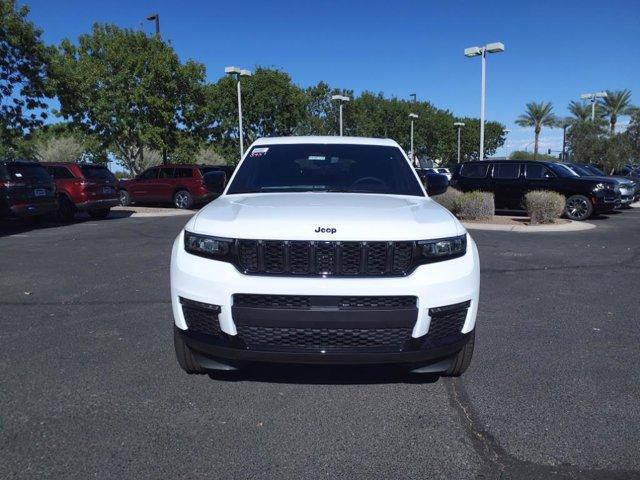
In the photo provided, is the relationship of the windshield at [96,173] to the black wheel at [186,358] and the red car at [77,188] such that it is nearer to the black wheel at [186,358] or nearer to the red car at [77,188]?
the red car at [77,188]

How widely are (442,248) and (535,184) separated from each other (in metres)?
13.7

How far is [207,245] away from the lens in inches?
122

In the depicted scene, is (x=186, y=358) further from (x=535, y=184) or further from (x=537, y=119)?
(x=537, y=119)

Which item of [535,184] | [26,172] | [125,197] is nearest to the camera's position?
[26,172]

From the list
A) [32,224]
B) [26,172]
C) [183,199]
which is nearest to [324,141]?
[26,172]

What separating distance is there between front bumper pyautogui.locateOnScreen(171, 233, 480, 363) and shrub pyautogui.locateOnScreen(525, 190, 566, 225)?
11.3 meters

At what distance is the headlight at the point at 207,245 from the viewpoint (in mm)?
3047

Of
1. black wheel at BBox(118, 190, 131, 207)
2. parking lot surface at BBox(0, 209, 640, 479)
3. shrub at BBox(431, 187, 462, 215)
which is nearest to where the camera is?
parking lot surface at BBox(0, 209, 640, 479)

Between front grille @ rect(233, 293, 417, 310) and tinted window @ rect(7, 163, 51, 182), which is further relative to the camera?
tinted window @ rect(7, 163, 51, 182)

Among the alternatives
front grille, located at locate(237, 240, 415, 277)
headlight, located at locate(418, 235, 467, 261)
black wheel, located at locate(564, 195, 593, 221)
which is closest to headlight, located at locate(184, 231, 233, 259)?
front grille, located at locate(237, 240, 415, 277)

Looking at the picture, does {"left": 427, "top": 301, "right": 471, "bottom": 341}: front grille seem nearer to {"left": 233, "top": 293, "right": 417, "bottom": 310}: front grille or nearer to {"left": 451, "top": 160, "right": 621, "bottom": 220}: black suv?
{"left": 233, "top": 293, "right": 417, "bottom": 310}: front grille

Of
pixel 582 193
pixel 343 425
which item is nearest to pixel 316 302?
pixel 343 425

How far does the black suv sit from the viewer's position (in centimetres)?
1466

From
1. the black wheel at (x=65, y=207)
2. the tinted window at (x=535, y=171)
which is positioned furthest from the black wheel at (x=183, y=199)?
the tinted window at (x=535, y=171)
